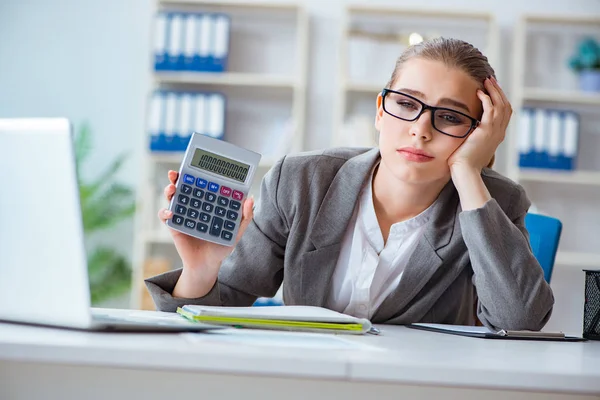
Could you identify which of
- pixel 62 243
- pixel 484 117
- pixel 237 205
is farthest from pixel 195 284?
pixel 484 117

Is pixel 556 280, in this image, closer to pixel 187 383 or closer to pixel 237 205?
pixel 237 205

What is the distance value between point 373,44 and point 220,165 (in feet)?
9.66

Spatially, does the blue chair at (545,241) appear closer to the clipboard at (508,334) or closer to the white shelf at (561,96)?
the clipboard at (508,334)

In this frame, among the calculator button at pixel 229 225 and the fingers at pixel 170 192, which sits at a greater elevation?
the fingers at pixel 170 192

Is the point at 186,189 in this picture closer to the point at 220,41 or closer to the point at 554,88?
the point at 220,41

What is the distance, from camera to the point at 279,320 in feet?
3.49

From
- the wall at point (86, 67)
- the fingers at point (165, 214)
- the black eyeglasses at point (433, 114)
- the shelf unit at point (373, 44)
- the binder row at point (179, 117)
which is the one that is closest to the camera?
the fingers at point (165, 214)

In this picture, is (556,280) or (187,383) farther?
(556,280)

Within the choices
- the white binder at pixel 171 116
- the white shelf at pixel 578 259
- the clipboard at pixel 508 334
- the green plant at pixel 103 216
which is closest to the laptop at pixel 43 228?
the clipboard at pixel 508 334

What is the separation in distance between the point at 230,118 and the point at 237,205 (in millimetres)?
2925

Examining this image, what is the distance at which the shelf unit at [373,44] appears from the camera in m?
3.88

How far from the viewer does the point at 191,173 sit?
1207mm

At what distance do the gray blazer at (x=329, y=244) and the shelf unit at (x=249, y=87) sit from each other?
7.53ft

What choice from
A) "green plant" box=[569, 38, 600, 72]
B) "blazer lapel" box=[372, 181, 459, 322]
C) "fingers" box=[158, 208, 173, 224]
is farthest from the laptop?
"green plant" box=[569, 38, 600, 72]
